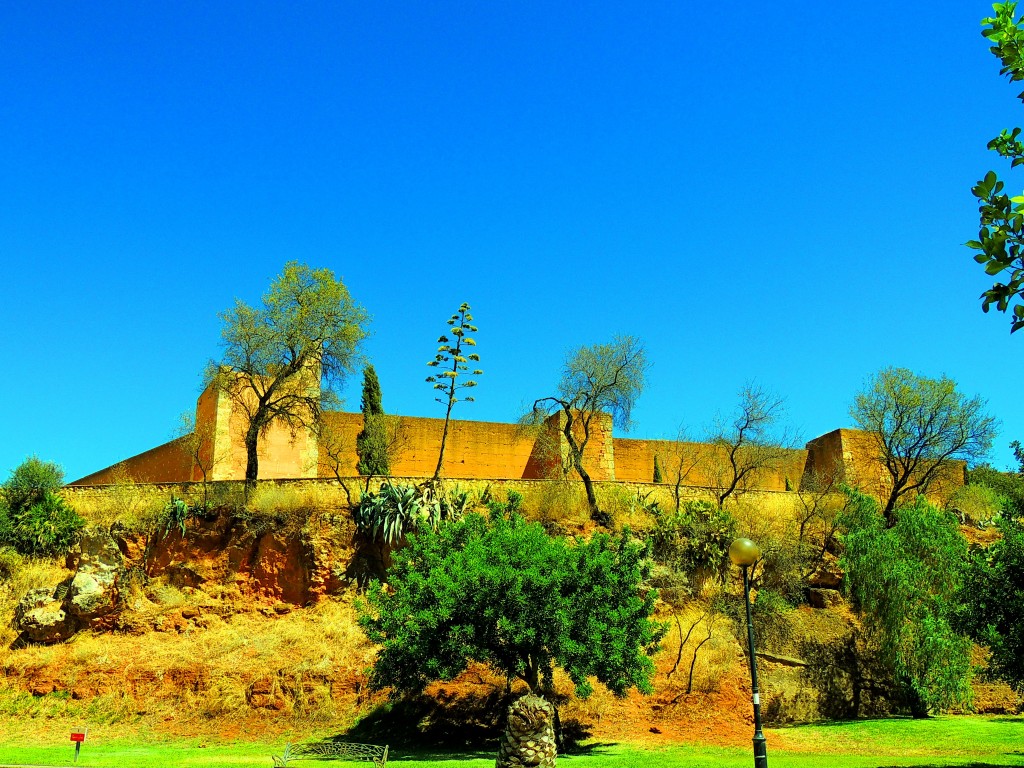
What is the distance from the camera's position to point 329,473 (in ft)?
109

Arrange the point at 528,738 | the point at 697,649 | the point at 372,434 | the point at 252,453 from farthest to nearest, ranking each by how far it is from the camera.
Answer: the point at 372,434 < the point at 252,453 < the point at 697,649 < the point at 528,738

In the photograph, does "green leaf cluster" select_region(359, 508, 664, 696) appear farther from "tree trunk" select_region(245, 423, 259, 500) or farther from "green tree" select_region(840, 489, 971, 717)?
"tree trunk" select_region(245, 423, 259, 500)

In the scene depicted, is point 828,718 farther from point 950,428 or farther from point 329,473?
point 329,473

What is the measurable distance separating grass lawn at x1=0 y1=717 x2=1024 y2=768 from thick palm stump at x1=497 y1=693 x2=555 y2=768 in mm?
664

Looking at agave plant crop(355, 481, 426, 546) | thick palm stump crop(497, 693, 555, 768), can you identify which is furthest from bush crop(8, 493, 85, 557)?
thick palm stump crop(497, 693, 555, 768)

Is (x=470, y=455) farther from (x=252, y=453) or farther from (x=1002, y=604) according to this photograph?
(x=1002, y=604)

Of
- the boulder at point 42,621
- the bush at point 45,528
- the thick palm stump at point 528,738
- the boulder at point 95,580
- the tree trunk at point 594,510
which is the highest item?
the tree trunk at point 594,510

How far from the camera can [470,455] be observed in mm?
35844

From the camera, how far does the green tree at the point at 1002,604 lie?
48.4 ft

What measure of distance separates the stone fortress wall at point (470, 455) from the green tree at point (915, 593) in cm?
1035

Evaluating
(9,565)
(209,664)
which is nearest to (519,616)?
(209,664)

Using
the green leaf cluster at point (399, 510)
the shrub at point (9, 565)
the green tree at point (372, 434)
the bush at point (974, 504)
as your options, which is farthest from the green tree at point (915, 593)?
the shrub at point (9, 565)

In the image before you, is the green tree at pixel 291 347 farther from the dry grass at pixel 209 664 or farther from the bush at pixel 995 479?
the bush at pixel 995 479

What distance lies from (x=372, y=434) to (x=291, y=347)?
18.3 feet
